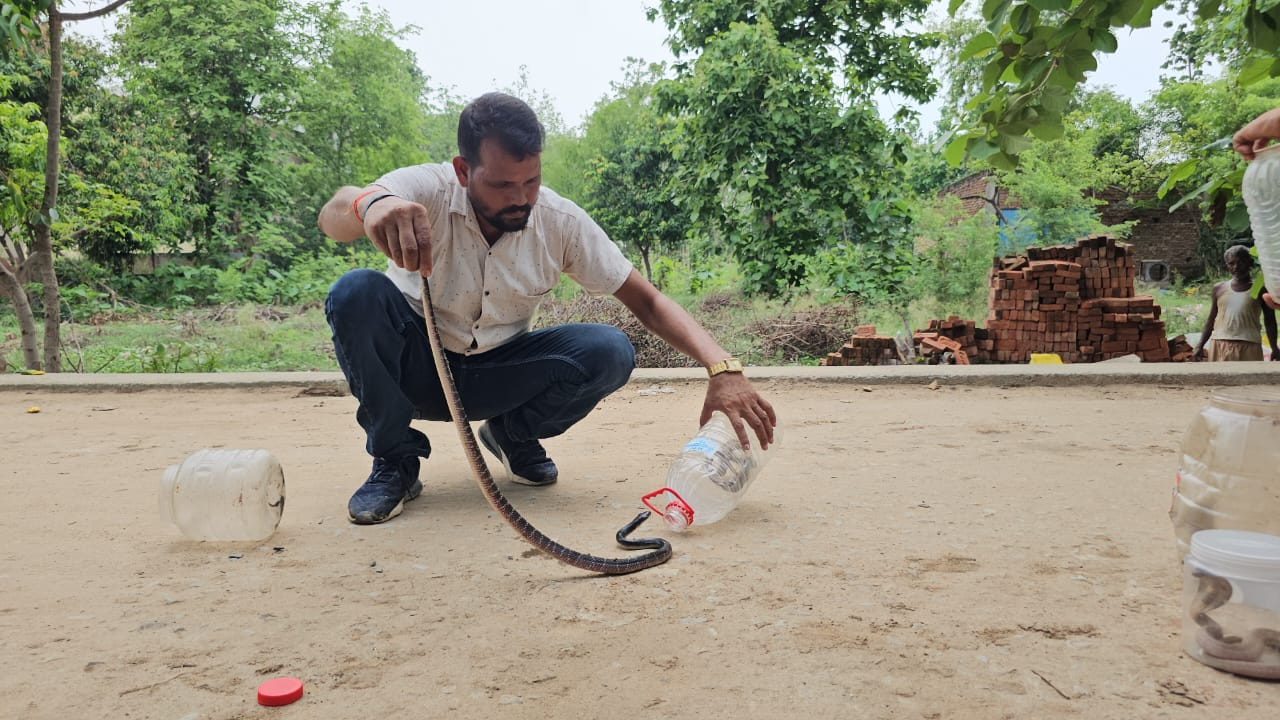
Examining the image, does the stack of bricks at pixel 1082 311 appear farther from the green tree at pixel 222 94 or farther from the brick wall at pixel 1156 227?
the green tree at pixel 222 94

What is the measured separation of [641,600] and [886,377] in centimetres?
A: 361

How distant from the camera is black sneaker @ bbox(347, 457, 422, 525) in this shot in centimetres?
247

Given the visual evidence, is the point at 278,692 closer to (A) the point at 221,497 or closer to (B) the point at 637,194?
(A) the point at 221,497

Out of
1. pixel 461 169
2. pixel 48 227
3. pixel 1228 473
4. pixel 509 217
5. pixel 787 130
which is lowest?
pixel 1228 473

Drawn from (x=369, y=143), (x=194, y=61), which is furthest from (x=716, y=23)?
(x=369, y=143)

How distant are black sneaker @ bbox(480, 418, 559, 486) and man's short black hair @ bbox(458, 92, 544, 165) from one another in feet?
3.44

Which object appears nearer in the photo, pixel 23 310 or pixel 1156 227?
pixel 23 310

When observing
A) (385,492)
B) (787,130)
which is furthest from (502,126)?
(787,130)

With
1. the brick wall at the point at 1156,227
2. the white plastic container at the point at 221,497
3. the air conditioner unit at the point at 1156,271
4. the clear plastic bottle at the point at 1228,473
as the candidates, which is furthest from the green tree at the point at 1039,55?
the air conditioner unit at the point at 1156,271

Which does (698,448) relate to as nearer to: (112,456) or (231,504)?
(231,504)

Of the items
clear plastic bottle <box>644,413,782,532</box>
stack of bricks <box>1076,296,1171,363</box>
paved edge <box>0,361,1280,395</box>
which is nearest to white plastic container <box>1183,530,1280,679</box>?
clear plastic bottle <box>644,413,782,532</box>

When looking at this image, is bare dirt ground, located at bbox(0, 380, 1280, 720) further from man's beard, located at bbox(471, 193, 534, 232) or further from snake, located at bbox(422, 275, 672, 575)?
man's beard, located at bbox(471, 193, 534, 232)

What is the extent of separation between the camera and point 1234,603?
1407 mm

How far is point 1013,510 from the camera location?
7.91 ft
